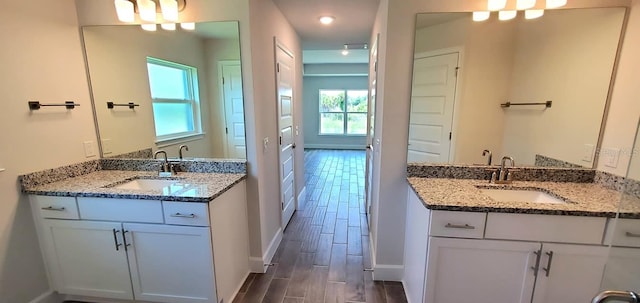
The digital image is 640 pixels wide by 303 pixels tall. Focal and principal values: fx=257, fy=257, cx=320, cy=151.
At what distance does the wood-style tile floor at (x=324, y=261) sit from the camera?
6.47ft

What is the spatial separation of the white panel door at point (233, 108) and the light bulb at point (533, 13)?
6.74 ft

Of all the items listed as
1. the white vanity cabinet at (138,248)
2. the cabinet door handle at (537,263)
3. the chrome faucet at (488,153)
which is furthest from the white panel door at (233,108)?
the cabinet door handle at (537,263)

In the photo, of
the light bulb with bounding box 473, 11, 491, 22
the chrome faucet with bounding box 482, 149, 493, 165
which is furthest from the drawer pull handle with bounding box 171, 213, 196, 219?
the light bulb with bounding box 473, 11, 491, 22

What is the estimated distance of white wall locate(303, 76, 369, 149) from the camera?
8102mm

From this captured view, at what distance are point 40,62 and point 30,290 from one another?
5.09 feet

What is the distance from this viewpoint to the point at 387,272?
2127mm

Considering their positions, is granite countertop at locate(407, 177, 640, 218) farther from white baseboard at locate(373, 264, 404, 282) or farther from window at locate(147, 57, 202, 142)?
window at locate(147, 57, 202, 142)

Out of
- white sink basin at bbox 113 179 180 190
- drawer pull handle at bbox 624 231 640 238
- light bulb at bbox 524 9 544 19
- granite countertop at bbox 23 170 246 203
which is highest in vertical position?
light bulb at bbox 524 9 544 19

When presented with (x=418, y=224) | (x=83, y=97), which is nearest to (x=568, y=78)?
(x=418, y=224)

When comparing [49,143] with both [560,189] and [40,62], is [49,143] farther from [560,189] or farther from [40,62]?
[560,189]

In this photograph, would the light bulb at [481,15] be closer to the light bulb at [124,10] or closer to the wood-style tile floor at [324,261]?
the wood-style tile floor at [324,261]

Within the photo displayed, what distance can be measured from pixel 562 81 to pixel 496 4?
0.70 metres

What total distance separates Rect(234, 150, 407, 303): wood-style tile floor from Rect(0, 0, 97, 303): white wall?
1.45 metres

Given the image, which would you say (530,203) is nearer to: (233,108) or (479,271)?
(479,271)
